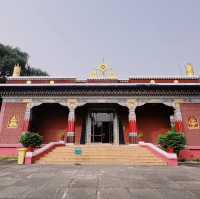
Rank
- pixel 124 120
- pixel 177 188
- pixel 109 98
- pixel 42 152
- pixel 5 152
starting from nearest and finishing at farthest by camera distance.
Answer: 1. pixel 177 188
2. pixel 42 152
3. pixel 5 152
4. pixel 109 98
5. pixel 124 120

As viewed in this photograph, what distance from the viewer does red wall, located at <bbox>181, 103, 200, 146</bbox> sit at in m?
12.1

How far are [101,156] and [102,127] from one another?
4.75 meters

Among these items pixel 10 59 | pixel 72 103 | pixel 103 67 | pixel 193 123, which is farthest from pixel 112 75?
pixel 10 59

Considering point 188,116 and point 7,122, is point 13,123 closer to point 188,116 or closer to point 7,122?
point 7,122

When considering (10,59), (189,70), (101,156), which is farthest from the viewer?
(10,59)

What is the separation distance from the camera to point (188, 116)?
1268 cm

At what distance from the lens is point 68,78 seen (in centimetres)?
1489

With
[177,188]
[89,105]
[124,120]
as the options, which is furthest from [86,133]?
[177,188]

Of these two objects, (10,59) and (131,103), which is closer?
(131,103)

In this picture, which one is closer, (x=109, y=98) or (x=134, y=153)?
(x=134, y=153)

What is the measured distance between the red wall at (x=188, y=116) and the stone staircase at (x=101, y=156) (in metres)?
3.75

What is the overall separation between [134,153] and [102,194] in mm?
7271

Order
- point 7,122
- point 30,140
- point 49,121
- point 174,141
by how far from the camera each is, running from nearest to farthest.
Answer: point 174,141 < point 30,140 < point 7,122 < point 49,121

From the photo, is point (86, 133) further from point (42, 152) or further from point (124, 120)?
point (42, 152)
